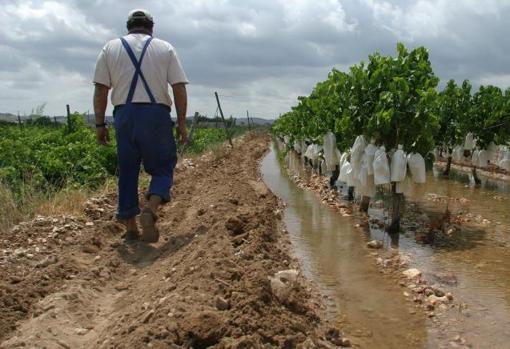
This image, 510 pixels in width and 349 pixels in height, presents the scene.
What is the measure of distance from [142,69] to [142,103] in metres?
0.35

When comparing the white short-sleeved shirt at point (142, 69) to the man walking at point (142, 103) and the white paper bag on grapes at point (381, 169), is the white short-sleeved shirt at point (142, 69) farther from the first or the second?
the white paper bag on grapes at point (381, 169)

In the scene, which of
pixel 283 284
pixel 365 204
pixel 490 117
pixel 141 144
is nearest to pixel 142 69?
pixel 141 144

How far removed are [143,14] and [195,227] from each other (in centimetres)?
261

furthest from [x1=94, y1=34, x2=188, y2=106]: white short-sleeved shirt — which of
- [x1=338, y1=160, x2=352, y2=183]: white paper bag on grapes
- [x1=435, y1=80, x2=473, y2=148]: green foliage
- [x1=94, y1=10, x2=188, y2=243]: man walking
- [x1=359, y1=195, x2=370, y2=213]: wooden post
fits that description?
[x1=435, y1=80, x2=473, y2=148]: green foliage

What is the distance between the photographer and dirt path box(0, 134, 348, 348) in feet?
10.2

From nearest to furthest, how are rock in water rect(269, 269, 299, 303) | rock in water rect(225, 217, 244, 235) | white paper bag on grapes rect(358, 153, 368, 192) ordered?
1. rock in water rect(269, 269, 299, 303)
2. rock in water rect(225, 217, 244, 235)
3. white paper bag on grapes rect(358, 153, 368, 192)

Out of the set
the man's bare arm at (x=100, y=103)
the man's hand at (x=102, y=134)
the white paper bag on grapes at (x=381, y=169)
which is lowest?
the white paper bag on grapes at (x=381, y=169)

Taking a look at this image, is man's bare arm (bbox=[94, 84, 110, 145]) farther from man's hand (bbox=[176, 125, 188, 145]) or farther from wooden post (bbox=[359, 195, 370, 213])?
wooden post (bbox=[359, 195, 370, 213])

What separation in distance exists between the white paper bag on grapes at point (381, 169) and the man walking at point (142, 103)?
312 centimetres

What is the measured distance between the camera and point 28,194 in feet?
22.6

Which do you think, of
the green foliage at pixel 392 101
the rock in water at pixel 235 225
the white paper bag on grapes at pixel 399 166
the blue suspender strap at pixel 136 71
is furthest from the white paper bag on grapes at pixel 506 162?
the blue suspender strap at pixel 136 71

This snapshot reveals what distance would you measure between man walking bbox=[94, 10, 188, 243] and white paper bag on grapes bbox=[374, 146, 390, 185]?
312cm

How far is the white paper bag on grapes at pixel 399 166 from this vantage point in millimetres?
7117

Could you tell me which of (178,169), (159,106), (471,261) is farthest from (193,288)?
(178,169)
